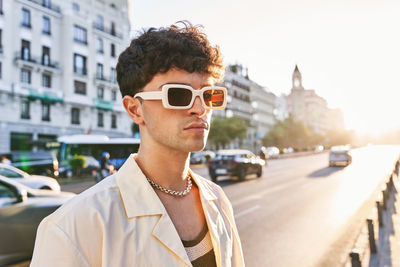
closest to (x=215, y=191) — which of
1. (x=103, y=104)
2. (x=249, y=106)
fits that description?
(x=103, y=104)

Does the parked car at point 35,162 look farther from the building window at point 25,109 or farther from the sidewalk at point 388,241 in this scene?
the sidewalk at point 388,241

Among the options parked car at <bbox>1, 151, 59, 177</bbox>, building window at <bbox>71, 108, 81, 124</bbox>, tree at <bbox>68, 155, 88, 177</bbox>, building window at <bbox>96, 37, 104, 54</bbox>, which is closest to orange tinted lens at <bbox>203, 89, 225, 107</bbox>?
parked car at <bbox>1, 151, 59, 177</bbox>

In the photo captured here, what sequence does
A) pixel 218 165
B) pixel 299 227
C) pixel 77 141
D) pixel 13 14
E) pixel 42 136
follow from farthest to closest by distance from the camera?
pixel 42 136 → pixel 13 14 → pixel 77 141 → pixel 218 165 → pixel 299 227

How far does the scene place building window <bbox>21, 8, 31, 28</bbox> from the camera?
30.4 metres

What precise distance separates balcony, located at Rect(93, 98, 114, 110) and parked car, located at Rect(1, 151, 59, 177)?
17689 millimetres

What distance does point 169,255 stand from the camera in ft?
4.34

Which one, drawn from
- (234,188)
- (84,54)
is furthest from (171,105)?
(84,54)

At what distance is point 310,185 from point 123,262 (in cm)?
1586

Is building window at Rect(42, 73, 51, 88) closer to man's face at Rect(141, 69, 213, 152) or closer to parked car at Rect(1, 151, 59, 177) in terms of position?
parked car at Rect(1, 151, 59, 177)

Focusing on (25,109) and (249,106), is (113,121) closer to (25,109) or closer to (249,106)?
(25,109)

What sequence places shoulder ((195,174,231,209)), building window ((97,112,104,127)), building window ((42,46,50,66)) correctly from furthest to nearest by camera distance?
building window ((97,112,104,127)), building window ((42,46,50,66)), shoulder ((195,174,231,209))

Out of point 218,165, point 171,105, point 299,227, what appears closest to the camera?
point 171,105

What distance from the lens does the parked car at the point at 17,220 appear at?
502 centimetres

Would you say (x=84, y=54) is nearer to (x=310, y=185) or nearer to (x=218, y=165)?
(x=218, y=165)
